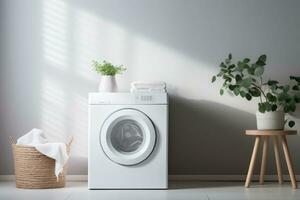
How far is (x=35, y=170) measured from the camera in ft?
13.0

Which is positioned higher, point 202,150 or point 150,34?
point 150,34

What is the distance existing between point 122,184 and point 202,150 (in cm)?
87

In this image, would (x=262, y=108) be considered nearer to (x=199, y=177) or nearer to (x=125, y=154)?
(x=199, y=177)

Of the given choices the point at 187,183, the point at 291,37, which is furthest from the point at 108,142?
the point at 291,37

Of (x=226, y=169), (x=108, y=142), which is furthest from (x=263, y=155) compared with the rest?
(x=108, y=142)

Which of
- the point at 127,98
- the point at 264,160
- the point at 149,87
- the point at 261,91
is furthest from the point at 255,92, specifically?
the point at 127,98

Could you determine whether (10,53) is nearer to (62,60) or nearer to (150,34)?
(62,60)

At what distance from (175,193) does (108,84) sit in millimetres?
967

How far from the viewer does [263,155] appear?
425cm

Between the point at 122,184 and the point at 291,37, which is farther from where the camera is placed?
the point at 291,37

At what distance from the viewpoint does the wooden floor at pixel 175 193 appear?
353 centimetres

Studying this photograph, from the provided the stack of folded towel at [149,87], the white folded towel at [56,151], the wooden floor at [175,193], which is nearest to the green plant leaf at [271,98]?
the wooden floor at [175,193]

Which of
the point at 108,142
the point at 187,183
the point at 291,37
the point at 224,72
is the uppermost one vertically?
the point at 291,37

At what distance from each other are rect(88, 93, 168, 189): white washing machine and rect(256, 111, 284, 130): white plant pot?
76 cm
